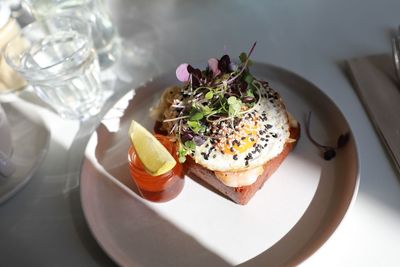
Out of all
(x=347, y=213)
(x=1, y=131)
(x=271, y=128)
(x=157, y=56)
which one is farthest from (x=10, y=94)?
(x=347, y=213)

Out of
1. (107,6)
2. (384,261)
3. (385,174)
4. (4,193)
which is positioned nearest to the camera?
(384,261)

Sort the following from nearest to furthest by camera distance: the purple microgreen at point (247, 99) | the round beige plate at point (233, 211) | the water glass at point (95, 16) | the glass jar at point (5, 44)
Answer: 1. the round beige plate at point (233, 211)
2. the purple microgreen at point (247, 99)
3. the glass jar at point (5, 44)
4. the water glass at point (95, 16)

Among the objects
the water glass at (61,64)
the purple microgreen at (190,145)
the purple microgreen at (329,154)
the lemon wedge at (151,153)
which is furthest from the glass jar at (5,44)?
the purple microgreen at (329,154)

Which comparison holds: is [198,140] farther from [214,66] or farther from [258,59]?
[258,59]

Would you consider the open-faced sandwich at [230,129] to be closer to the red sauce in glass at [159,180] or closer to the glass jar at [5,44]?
the red sauce in glass at [159,180]

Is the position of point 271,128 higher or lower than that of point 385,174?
higher

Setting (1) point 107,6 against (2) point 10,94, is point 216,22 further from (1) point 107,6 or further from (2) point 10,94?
(2) point 10,94

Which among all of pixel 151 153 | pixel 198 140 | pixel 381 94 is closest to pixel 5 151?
pixel 151 153

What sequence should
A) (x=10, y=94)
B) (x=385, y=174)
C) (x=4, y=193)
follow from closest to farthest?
(x=385, y=174)
(x=4, y=193)
(x=10, y=94)
